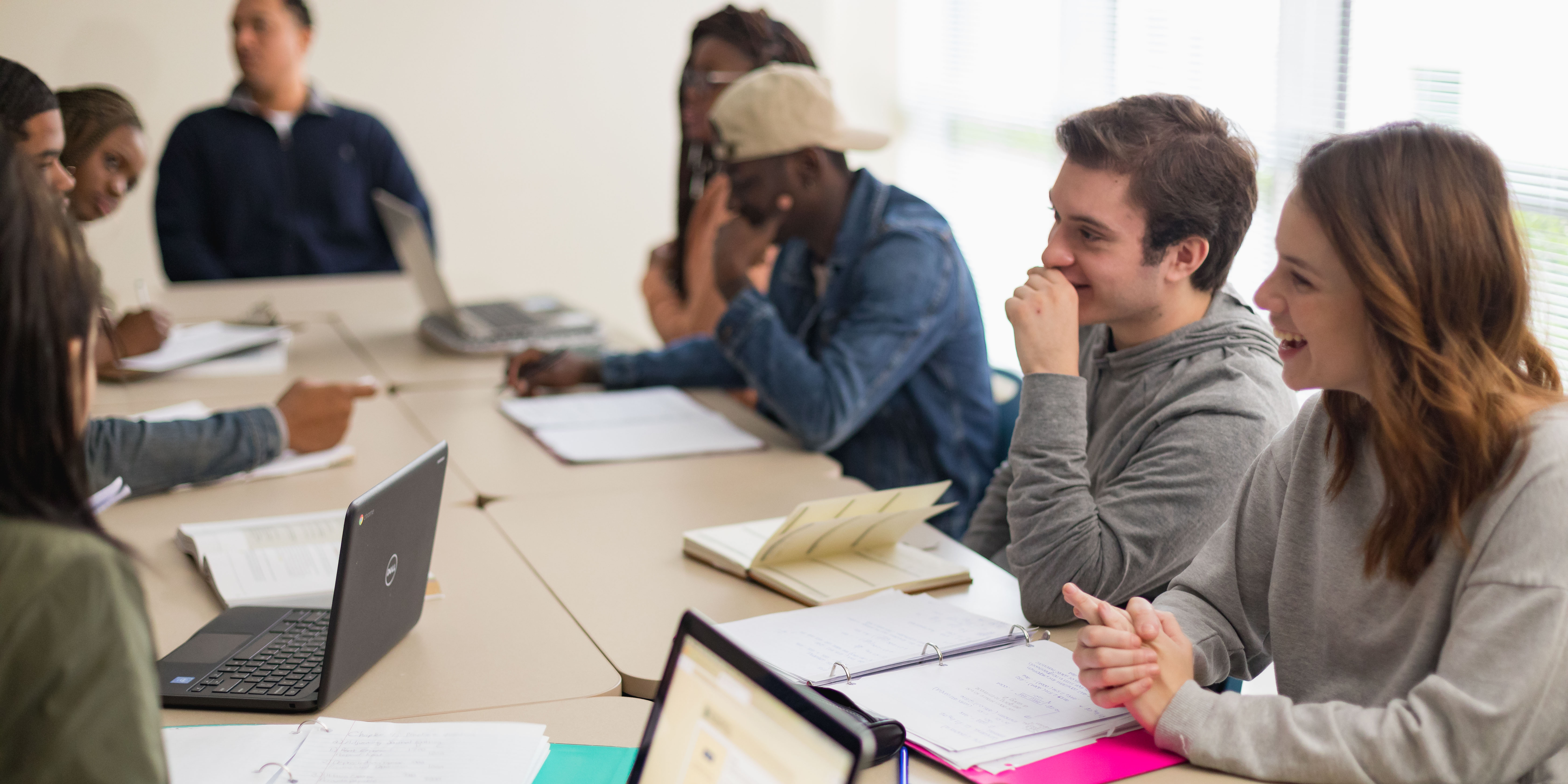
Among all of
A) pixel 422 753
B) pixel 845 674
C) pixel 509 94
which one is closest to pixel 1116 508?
pixel 845 674

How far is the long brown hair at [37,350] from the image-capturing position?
71cm

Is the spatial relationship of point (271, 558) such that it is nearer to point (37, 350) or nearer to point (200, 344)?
point (37, 350)

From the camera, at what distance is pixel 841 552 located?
1625mm

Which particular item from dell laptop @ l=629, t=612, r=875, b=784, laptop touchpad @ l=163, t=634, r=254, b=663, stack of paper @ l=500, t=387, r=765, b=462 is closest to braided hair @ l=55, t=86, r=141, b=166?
laptop touchpad @ l=163, t=634, r=254, b=663

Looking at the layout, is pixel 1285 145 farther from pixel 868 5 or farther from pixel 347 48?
pixel 347 48

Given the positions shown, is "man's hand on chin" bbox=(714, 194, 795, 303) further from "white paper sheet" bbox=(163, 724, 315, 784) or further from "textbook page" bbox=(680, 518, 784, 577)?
"white paper sheet" bbox=(163, 724, 315, 784)

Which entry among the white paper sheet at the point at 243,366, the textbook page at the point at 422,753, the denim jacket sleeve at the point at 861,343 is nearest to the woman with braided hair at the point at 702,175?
the denim jacket sleeve at the point at 861,343

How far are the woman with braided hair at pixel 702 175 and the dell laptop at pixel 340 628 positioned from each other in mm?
1430

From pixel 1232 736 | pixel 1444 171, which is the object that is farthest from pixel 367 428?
pixel 1444 171

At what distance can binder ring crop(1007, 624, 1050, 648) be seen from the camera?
4.38 feet

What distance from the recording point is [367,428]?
230cm

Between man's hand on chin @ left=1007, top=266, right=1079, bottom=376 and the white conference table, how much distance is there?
29 centimetres

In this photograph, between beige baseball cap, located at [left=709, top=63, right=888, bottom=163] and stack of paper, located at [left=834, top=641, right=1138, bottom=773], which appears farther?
beige baseball cap, located at [left=709, top=63, right=888, bottom=163]

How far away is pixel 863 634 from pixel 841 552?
0.92 ft
